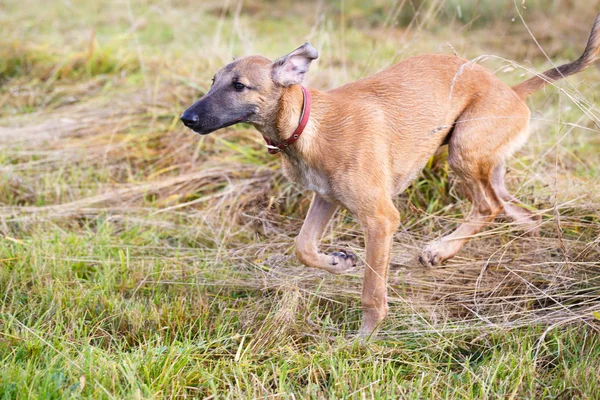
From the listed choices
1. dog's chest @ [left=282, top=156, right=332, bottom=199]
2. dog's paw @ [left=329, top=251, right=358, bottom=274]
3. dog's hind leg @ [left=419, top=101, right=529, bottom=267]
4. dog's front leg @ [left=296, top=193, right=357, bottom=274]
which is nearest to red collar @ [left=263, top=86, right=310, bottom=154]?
dog's chest @ [left=282, top=156, right=332, bottom=199]

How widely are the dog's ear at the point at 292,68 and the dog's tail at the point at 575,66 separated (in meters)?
1.34

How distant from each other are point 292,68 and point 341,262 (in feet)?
4.02

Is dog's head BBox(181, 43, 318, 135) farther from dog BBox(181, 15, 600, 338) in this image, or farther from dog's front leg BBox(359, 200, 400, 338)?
dog's front leg BBox(359, 200, 400, 338)

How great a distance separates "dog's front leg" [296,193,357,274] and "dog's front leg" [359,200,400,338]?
0.30 meters

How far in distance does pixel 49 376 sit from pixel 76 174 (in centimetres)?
311

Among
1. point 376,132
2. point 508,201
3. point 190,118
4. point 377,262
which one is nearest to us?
point 190,118

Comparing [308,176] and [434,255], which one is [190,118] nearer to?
[308,176]

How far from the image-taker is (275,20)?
11.3 metres

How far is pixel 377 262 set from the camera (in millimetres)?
3924

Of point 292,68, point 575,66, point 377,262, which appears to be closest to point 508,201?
point 575,66

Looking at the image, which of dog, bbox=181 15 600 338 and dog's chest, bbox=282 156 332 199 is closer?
dog, bbox=181 15 600 338

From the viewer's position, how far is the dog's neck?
3.86m

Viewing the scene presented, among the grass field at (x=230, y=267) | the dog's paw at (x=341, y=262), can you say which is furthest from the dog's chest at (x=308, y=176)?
the grass field at (x=230, y=267)

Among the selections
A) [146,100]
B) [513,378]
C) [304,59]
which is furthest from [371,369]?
[146,100]
